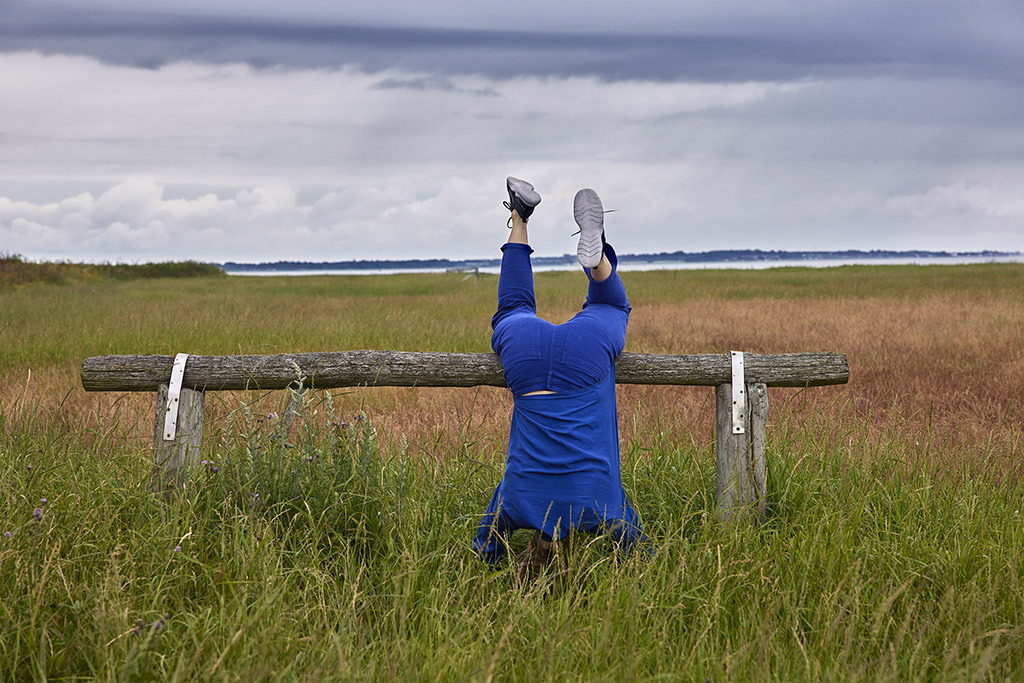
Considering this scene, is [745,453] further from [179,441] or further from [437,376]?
[179,441]

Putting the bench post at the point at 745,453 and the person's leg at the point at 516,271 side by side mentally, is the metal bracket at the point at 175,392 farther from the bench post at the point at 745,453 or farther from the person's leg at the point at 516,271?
the bench post at the point at 745,453

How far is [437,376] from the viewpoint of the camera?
3631 mm

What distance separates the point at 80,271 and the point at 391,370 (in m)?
39.4

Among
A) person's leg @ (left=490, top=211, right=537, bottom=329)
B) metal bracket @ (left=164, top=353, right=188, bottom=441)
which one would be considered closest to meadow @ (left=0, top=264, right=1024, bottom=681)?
metal bracket @ (left=164, top=353, right=188, bottom=441)

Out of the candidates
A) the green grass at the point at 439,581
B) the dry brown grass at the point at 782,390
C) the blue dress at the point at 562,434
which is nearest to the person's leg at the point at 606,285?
the blue dress at the point at 562,434

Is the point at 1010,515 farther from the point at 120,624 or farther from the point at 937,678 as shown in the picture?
the point at 120,624

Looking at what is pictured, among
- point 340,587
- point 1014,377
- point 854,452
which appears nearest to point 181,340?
point 340,587

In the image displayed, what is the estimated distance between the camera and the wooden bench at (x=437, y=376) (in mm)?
3607

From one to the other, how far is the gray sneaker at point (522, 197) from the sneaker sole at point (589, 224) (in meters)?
0.25

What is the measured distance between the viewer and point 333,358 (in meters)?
3.67

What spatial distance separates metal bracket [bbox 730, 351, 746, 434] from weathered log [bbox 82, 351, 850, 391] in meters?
0.03

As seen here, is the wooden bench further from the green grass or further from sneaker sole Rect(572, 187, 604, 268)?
sneaker sole Rect(572, 187, 604, 268)

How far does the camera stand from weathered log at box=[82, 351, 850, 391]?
11.9 feet

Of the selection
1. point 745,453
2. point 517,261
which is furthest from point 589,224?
point 745,453
